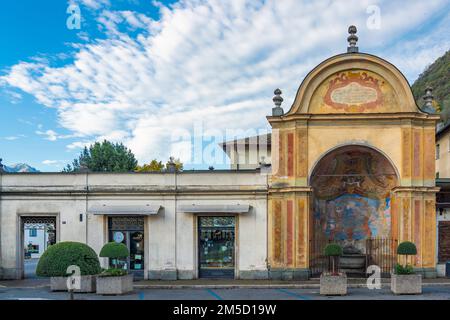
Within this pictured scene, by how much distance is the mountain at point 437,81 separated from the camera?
63688 millimetres

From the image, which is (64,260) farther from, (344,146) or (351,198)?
(351,198)

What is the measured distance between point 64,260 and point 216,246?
7732 millimetres

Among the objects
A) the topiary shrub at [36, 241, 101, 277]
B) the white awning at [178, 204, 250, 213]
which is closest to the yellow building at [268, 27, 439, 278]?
the white awning at [178, 204, 250, 213]

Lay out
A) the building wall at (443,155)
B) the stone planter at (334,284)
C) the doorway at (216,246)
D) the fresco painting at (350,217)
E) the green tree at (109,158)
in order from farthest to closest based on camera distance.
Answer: the green tree at (109,158) → the building wall at (443,155) → the fresco painting at (350,217) → the doorway at (216,246) → the stone planter at (334,284)

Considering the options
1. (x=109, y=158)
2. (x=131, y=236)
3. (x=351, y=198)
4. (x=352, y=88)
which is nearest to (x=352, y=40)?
(x=352, y=88)

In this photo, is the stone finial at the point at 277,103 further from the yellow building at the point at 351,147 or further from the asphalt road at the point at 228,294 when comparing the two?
the asphalt road at the point at 228,294

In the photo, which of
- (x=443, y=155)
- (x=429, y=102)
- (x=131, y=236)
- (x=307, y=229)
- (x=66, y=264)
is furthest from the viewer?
(x=443, y=155)

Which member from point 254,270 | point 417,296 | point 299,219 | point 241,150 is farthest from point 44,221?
point 241,150

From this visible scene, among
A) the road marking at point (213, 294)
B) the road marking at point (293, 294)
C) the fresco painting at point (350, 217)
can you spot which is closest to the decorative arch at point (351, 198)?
the fresco painting at point (350, 217)

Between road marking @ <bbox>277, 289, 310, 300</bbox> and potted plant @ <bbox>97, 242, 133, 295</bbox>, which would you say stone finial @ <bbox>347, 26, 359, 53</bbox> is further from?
potted plant @ <bbox>97, 242, 133, 295</bbox>

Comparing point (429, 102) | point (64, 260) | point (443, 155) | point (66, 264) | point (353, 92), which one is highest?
point (353, 92)

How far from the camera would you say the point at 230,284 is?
753 inches

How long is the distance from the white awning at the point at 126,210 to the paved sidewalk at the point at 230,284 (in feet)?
10.3

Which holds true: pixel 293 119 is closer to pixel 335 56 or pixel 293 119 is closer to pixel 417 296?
pixel 335 56
